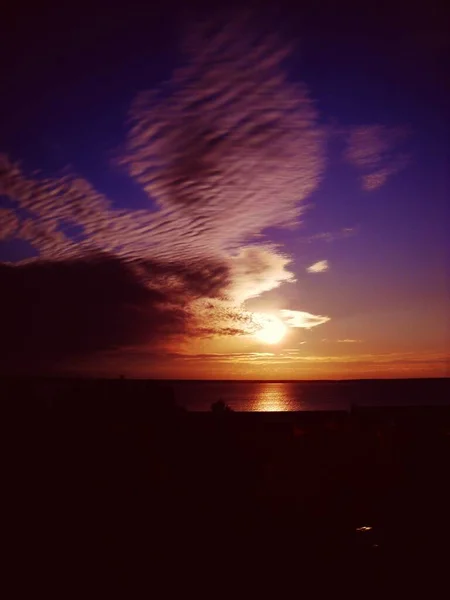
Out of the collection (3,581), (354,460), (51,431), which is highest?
(51,431)

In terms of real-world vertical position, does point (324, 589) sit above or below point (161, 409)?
below

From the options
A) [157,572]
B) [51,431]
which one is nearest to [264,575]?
[157,572]

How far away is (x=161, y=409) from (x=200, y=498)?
1168 cm

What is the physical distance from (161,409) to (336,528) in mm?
14784

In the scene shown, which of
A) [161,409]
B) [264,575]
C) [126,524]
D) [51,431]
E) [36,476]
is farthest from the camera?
[161,409]

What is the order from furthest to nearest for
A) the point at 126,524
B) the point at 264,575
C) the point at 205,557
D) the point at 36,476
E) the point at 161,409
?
the point at 161,409, the point at 36,476, the point at 126,524, the point at 205,557, the point at 264,575

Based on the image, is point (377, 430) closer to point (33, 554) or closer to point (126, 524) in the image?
point (126, 524)

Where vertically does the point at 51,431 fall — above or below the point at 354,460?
above

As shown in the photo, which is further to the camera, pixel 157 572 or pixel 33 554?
pixel 33 554

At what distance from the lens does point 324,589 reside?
29.4ft

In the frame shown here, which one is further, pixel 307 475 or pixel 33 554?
pixel 307 475

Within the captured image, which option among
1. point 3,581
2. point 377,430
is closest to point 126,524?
point 3,581

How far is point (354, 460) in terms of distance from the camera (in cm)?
1873

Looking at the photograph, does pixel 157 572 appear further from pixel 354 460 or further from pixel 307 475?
pixel 354 460
